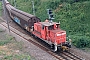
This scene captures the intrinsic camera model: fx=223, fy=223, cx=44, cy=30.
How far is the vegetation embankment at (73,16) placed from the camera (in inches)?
1097

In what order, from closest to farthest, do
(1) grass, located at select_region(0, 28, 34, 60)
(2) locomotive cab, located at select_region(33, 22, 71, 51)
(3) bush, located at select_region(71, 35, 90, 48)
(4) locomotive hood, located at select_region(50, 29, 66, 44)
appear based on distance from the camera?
(1) grass, located at select_region(0, 28, 34, 60)
(4) locomotive hood, located at select_region(50, 29, 66, 44)
(2) locomotive cab, located at select_region(33, 22, 71, 51)
(3) bush, located at select_region(71, 35, 90, 48)

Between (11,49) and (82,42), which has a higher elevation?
(82,42)

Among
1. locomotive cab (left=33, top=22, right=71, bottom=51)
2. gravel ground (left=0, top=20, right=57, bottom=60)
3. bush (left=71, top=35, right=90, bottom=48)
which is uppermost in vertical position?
locomotive cab (left=33, top=22, right=71, bottom=51)

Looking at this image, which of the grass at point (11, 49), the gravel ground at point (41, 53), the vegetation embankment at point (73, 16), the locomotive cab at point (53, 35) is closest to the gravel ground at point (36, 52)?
the gravel ground at point (41, 53)

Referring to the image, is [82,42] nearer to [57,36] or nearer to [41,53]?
[57,36]

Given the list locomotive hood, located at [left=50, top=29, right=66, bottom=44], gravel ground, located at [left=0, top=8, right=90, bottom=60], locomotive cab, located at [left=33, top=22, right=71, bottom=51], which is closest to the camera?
gravel ground, located at [left=0, top=8, right=90, bottom=60]

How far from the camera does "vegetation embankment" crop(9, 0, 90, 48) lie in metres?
27.9

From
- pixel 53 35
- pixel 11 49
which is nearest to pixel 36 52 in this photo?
pixel 53 35

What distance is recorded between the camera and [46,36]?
Answer: 87.9 ft

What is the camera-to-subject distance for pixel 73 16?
3288 cm

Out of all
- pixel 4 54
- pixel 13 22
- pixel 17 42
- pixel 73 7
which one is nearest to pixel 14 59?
pixel 4 54

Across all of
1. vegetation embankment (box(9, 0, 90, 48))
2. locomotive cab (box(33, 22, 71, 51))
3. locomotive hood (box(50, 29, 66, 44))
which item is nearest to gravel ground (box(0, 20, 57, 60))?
locomotive cab (box(33, 22, 71, 51))

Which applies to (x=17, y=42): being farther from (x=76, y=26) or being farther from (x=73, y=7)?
(x=73, y=7)

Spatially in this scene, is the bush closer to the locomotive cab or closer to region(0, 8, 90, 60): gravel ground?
region(0, 8, 90, 60): gravel ground
